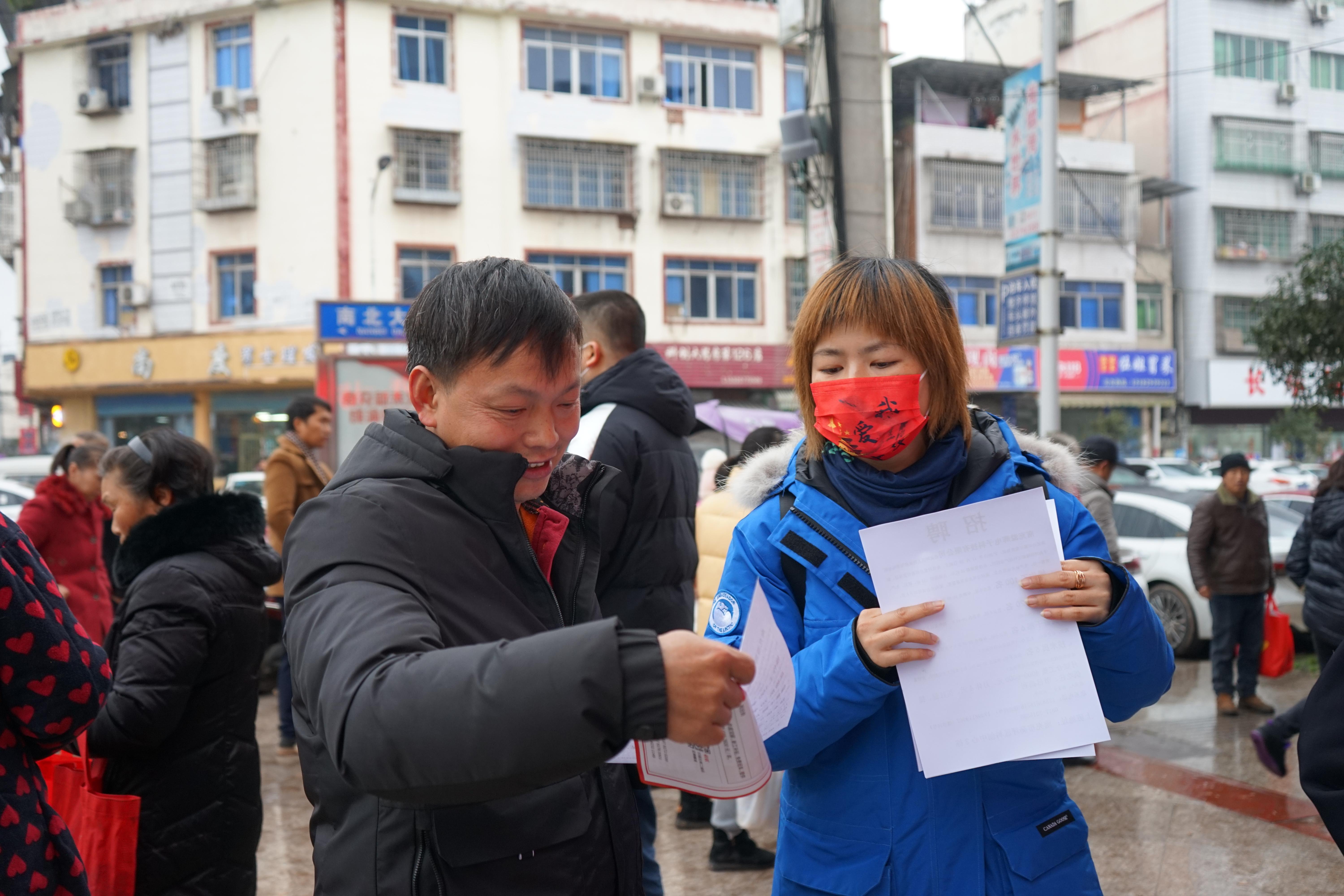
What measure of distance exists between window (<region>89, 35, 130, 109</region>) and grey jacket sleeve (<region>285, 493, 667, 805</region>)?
28.0 metres

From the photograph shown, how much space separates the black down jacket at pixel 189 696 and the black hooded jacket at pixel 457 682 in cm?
143

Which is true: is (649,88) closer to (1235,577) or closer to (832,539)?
(1235,577)

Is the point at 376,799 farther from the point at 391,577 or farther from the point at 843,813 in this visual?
the point at 843,813

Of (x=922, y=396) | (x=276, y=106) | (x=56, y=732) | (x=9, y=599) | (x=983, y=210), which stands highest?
(x=276, y=106)

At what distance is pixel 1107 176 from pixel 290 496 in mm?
27341

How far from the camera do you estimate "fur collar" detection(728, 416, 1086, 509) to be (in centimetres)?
208

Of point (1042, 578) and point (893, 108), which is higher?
point (893, 108)

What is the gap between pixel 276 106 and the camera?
78.0 ft

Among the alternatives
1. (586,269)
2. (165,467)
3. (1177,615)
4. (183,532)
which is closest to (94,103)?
(586,269)

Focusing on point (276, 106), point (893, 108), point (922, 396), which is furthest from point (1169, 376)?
point (922, 396)

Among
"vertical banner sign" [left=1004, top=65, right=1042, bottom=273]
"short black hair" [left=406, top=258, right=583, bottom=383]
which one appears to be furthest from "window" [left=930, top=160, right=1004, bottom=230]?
"short black hair" [left=406, top=258, right=583, bottom=383]

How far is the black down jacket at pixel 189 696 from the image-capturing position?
270 cm

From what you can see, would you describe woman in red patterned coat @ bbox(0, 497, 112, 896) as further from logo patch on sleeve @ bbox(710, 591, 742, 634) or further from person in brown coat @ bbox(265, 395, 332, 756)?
person in brown coat @ bbox(265, 395, 332, 756)

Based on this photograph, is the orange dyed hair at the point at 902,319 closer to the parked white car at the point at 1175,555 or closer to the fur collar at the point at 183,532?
the fur collar at the point at 183,532
